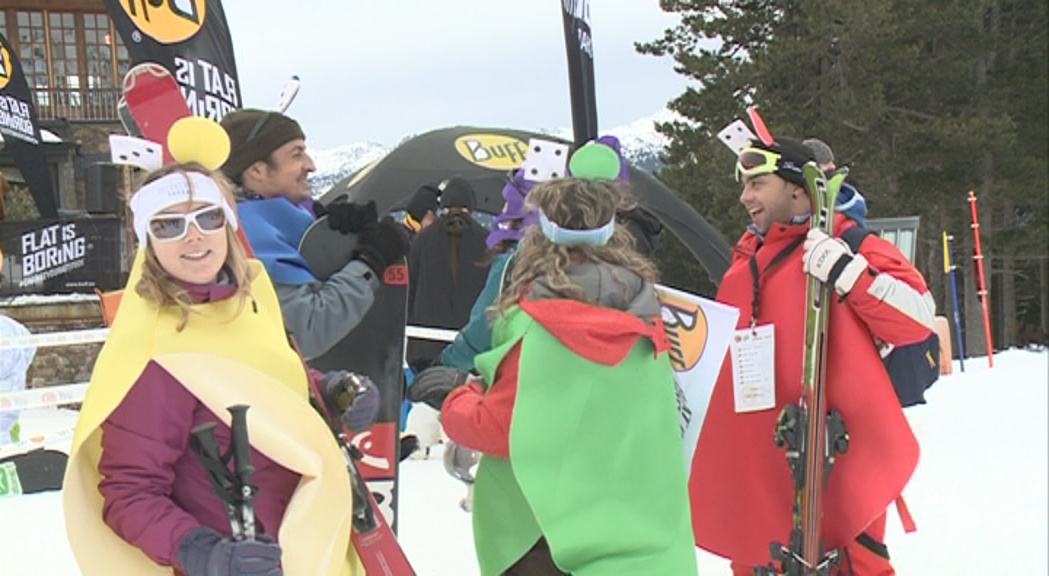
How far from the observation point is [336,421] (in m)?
2.24

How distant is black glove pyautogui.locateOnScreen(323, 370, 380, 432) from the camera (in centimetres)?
219

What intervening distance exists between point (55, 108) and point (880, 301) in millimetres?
21866

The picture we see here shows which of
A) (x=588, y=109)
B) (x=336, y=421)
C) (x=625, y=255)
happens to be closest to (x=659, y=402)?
(x=625, y=255)

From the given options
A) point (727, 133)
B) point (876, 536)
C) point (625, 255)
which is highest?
point (727, 133)

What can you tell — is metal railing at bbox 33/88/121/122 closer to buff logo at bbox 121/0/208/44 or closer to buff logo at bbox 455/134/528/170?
buff logo at bbox 455/134/528/170

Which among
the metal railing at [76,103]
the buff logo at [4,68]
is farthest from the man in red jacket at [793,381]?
the metal railing at [76,103]

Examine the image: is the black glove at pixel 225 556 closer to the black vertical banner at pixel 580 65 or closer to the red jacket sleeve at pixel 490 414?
the red jacket sleeve at pixel 490 414

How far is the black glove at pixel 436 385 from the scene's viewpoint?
2521 mm

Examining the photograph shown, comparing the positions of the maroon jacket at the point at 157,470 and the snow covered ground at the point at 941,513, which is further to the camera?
the snow covered ground at the point at 941,513

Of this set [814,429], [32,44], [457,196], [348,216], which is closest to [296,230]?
[348,216]

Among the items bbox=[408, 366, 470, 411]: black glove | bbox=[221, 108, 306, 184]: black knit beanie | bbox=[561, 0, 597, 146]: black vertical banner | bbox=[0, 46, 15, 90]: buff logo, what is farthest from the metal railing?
bbox=[408, 366, 470, 411]: black glove

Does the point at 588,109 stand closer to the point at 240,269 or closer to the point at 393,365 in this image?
the point at 393,365

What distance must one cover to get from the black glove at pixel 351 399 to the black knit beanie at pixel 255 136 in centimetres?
86

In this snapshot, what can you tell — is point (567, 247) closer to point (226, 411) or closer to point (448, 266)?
point (226, 411)
